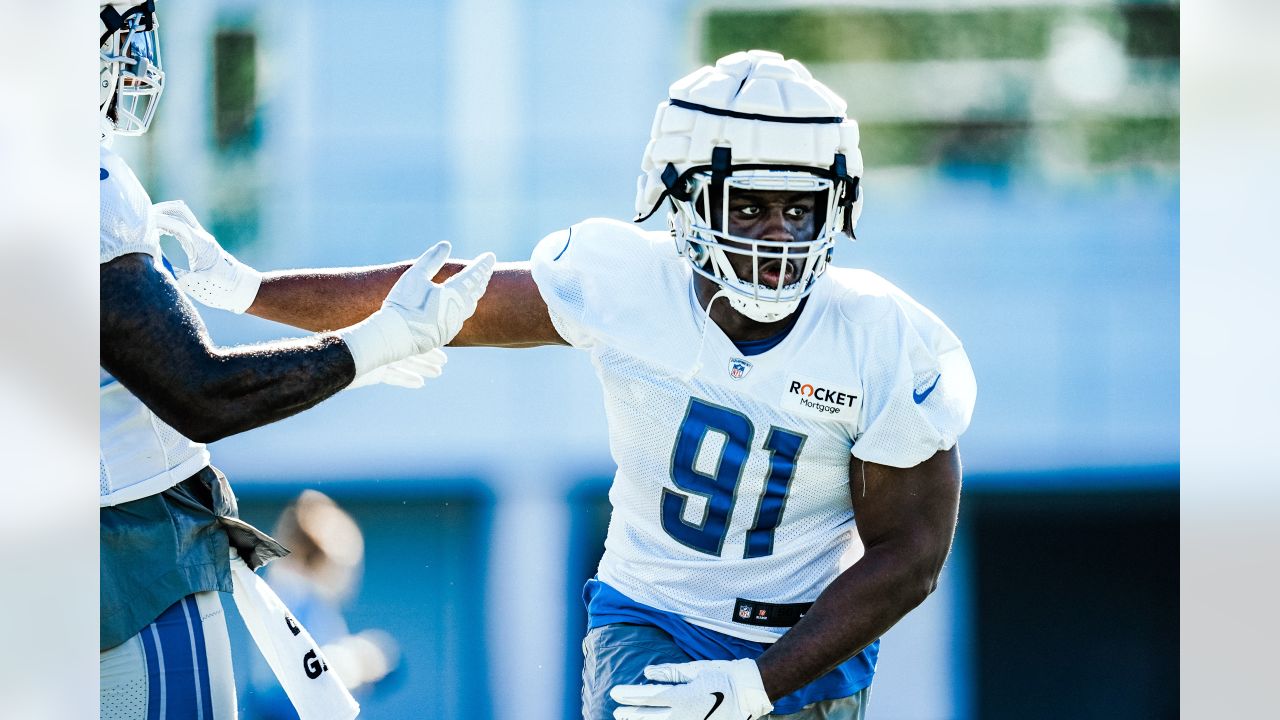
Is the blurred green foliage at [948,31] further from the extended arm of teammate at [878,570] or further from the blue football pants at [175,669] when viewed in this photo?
the blue football pants at [175,669]

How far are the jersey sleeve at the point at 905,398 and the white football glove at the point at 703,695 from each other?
1.13 ft

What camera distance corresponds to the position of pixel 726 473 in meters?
2.11

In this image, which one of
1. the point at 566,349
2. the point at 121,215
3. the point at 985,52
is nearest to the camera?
the point at 121,215

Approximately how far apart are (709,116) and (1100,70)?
193 cm

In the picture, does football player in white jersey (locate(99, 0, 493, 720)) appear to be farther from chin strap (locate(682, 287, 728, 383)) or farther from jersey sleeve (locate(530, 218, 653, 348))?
chin strap (locate(682, 287, 728, 383))

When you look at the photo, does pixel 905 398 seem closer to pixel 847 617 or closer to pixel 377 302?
pixel 847 617

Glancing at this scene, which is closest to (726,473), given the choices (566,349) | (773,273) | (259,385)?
(773,273)

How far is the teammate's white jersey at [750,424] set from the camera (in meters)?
2.09

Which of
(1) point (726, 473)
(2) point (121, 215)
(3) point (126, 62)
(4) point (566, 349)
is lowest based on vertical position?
(1) point (726, 473)

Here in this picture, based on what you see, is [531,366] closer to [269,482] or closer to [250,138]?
[269,482]

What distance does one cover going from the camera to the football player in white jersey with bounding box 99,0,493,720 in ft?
5.96

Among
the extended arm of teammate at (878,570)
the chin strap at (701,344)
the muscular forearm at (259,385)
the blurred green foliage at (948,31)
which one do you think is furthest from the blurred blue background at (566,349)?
the muscular forearm at (259,385)

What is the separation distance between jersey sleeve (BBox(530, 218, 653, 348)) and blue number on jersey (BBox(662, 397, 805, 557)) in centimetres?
19

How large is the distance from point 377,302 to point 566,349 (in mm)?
1206
